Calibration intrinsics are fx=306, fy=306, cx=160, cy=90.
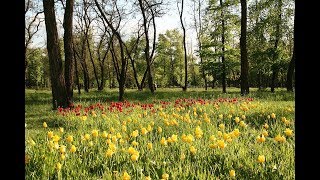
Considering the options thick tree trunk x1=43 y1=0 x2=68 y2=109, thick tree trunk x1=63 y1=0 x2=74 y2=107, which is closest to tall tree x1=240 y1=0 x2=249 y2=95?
thick tree trunk x1=63 y1=0 x2=74 y2=107

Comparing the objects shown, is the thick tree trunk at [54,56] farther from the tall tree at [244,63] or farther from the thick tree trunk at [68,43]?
the tall tree at [244,63]

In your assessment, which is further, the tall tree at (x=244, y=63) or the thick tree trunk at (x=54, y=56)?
the tall tree at (x=244, y=63)

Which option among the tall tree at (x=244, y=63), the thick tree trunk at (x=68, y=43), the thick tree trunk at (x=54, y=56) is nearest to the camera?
the thick tree trunk at (x=54, y=56)

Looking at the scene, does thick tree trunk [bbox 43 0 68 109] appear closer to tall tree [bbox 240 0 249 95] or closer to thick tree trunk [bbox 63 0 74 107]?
thick tree trunk [bbox 63 0 74 107]

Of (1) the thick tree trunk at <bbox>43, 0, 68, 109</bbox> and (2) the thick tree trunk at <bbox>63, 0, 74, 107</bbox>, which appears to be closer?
(1) the thick tree trunk at <bbox>43, 0, 68, 109</bbox>

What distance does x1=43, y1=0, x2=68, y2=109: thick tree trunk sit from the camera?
11.9 meters

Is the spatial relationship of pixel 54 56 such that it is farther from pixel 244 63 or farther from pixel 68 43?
pixel 244 63

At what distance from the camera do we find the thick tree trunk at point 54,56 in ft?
38.9

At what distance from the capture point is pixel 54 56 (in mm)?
12102

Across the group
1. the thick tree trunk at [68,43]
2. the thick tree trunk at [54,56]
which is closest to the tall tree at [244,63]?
the thick tree trunk at [68,43]

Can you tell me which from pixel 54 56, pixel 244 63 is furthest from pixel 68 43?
pixel 244 63

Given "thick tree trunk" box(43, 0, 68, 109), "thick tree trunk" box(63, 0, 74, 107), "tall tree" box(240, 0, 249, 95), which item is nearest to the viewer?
"thick tree trunk" box(43, 0, 68, 109)

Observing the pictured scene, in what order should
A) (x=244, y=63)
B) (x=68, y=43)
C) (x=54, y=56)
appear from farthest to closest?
(x=244, y=63) < (x=68, y=43) < (x=54, y=56)
